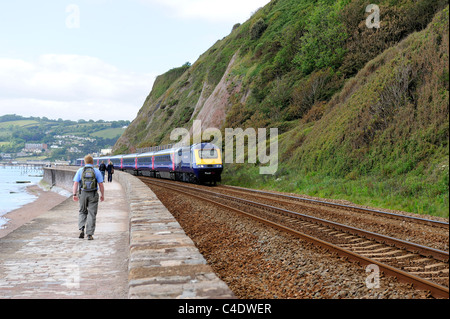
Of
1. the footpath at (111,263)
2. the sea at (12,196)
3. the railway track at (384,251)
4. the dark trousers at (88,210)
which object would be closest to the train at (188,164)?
the sea at (12,196)

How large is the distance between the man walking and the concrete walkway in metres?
0.34

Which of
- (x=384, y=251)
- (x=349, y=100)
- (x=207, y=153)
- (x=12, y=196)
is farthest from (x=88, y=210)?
(x=12, y=196)

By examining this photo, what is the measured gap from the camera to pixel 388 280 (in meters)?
5.38

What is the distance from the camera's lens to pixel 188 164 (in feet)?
93.9

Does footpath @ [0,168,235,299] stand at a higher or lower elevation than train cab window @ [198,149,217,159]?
lower

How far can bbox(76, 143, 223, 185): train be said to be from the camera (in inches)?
1051

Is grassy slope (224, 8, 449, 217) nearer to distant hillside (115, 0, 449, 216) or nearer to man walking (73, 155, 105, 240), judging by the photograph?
distant hillside (115, 0, 449, 216)

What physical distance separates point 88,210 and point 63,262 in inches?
80.4

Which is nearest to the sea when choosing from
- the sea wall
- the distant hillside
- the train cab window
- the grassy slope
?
the train cab window

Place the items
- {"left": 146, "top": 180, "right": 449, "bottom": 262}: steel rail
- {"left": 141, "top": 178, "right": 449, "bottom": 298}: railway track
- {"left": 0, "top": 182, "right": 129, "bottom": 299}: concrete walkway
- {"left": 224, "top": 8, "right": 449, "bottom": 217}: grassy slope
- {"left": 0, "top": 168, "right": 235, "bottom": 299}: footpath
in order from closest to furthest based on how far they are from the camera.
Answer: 1. {"left": 0, "top": 168, "right": 235, "bottom": 299}: footpath
2. {"left": 0, "top": 182, "right": 129, "bottom": 299}: concrete walkway
3. {"left": 141, "top": 178, "right": 449, "bottom": 298}: railway track
4. {"left": 146, "top": 180, "right": 449, "bottom": 262}: steel rail
5. {"left": 224, "top": 8, "right": 449, "bottom": 217}: grassy slope

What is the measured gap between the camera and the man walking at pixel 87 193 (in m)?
8.36

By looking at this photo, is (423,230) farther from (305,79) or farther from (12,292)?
(305,79)

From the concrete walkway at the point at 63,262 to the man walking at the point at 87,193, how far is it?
0.34 m
